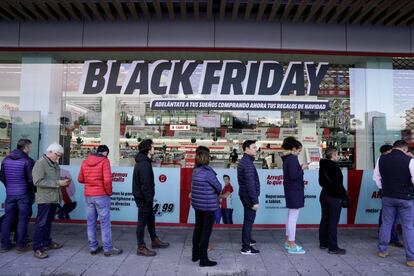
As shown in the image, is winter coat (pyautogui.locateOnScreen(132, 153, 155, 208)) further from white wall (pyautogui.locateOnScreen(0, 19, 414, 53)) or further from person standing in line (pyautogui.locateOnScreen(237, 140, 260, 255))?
white wall (pyautogui.locateOnScreen(0, 19, 414, 53))

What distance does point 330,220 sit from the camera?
5.77 metres

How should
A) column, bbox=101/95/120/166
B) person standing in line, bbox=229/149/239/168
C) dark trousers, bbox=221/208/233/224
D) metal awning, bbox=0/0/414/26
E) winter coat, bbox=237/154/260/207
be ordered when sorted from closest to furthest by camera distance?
winter coat, bbox=237/154/260/207, metal awning, bbox=0/0/414/26, dark trousers, bbox=221/208/233/224, column, bbox=101/95/120/166, person standing in line, bbox=229/149/239/168

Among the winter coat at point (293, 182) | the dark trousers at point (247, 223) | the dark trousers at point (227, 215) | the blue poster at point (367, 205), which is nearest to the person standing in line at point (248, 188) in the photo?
the dark trousers at point (247, 223)

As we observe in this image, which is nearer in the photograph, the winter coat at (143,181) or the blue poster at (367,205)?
the winter coat at (143,181)

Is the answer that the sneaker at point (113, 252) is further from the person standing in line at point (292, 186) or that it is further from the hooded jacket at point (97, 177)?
the person standing in line at point (292, 186)

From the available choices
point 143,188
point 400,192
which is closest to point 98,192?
point 143,188

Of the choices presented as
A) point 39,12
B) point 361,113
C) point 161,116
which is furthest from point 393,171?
point 39,12

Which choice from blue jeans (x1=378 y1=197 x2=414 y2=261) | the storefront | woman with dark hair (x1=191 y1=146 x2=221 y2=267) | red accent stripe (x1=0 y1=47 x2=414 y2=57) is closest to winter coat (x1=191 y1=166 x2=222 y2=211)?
woman with dark hair (x1=191 y1=146 x2=221 y2=267)

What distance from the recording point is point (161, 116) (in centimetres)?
852

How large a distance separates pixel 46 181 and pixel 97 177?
2.35ft

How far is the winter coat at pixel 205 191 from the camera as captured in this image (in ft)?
16.1

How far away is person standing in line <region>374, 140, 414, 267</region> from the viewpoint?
520 centimetres

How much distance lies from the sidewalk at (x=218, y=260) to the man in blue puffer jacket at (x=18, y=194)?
0.24m

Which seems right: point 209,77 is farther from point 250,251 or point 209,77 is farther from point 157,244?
point 250,251
